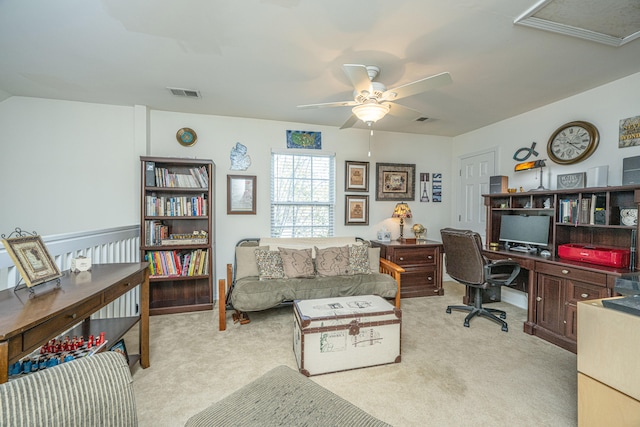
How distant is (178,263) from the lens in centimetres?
318

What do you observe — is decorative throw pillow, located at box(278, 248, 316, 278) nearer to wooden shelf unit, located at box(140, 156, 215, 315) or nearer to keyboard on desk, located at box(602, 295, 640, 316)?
wooden shelf unit, located at box(140, 156, 215, 315)

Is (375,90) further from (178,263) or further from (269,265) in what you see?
(178,263)

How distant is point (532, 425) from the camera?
1.57 metres

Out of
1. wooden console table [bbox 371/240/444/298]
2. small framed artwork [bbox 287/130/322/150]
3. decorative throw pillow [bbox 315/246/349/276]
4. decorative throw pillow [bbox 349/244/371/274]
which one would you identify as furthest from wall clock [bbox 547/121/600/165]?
small framed artwork [bbox 287/130/322/150]

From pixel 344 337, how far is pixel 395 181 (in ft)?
9.50

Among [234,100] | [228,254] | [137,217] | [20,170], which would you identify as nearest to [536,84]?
[234,100]

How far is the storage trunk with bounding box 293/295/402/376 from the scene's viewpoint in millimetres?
1971

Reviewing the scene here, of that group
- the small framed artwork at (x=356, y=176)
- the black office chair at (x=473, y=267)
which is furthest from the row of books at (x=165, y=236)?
the black office chair at (x=473, y=267)

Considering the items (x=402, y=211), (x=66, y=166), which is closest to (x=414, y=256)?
(x=402, y=211)

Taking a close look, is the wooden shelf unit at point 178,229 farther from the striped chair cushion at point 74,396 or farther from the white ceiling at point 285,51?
the striped chair cushion at point 74,396

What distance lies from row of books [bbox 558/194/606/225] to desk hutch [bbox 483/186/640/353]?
0.01 metres

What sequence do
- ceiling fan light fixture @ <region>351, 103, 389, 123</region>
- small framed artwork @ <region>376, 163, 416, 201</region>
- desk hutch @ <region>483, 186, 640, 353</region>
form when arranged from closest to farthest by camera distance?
ceiling fan light fixture @ <region>351, 103, 389, 123</region> → desk hutch @ <region>483, 186, 640, 353</region> → small framed artwork @ <region>376, 163, 416, 201</region>

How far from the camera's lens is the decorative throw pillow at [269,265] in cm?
303

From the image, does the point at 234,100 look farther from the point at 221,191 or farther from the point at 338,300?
the point at 338,300
